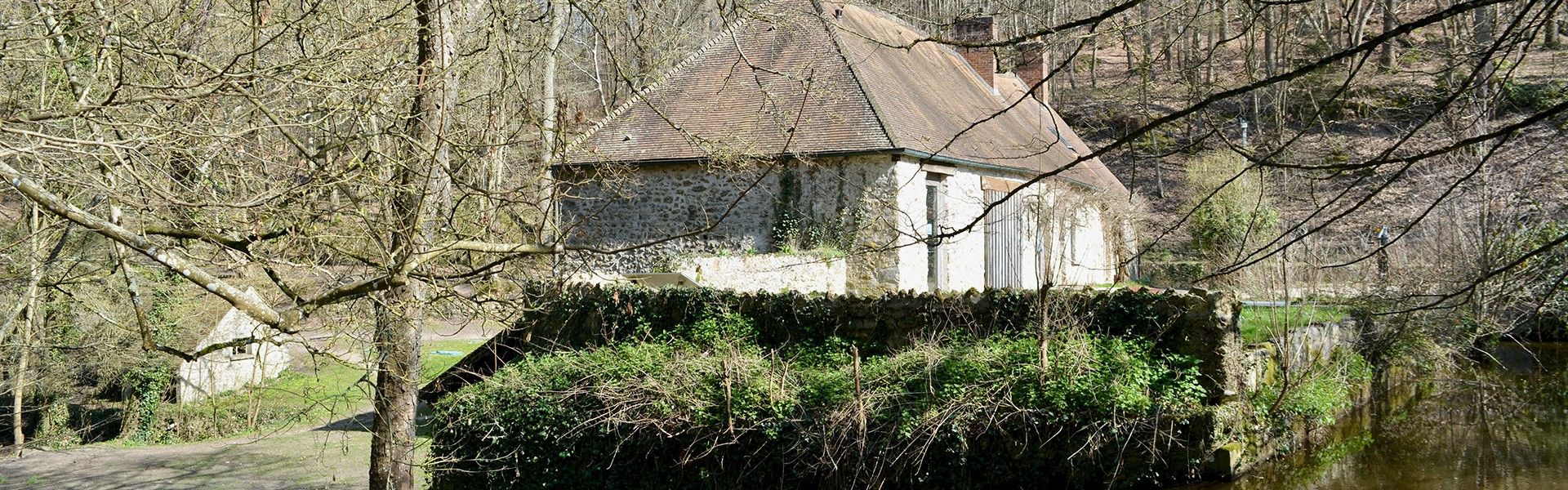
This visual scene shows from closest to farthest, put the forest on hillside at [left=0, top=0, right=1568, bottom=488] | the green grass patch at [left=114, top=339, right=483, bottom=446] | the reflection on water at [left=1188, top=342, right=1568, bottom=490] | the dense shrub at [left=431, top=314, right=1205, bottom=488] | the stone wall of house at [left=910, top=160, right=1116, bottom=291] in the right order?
the forest on hillside at [left=0, top=0, right=1568, bottom=488] → the dense shrub at [left=431, top=314, right=1205, bottom=488] → the reflection on water at [left=1188, top=342, right=1568, bottom=490] → the stone wall of house at [left=910, top=160, right=1116, bottom=291] → the green grass patch at [left=114, top=339, right=483, bottom=446]

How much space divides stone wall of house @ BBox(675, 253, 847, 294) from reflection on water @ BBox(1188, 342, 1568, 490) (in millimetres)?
6200

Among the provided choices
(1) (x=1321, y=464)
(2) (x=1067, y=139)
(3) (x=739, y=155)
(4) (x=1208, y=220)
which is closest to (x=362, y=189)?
(3) (x=739, y=155)

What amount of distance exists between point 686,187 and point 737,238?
120 cm

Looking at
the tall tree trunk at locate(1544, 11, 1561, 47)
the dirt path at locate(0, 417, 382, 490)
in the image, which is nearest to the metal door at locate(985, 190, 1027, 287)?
the tall tree trunk at locate(1544, 11, 1561, 47)

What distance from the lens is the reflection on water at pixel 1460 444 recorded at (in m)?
11.0

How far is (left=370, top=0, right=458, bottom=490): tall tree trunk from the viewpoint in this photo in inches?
228

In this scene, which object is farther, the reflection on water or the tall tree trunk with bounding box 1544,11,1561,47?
the reflection on water

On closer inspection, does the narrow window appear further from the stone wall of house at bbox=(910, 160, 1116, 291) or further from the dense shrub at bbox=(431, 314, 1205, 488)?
the dense shrub at bbox=(431, 314, 1205, 488)

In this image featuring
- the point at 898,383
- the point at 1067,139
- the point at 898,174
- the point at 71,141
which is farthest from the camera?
the point at 1067,139

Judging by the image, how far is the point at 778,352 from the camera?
12.6 m

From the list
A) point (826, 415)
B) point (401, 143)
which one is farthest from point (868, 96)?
point (401, 143)

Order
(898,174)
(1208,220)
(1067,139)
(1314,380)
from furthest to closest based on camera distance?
(1067,139), (1208,220), (898,174), (1314,380)

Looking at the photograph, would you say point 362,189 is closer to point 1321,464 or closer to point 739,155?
point 739,155

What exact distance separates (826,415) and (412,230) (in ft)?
21.8
